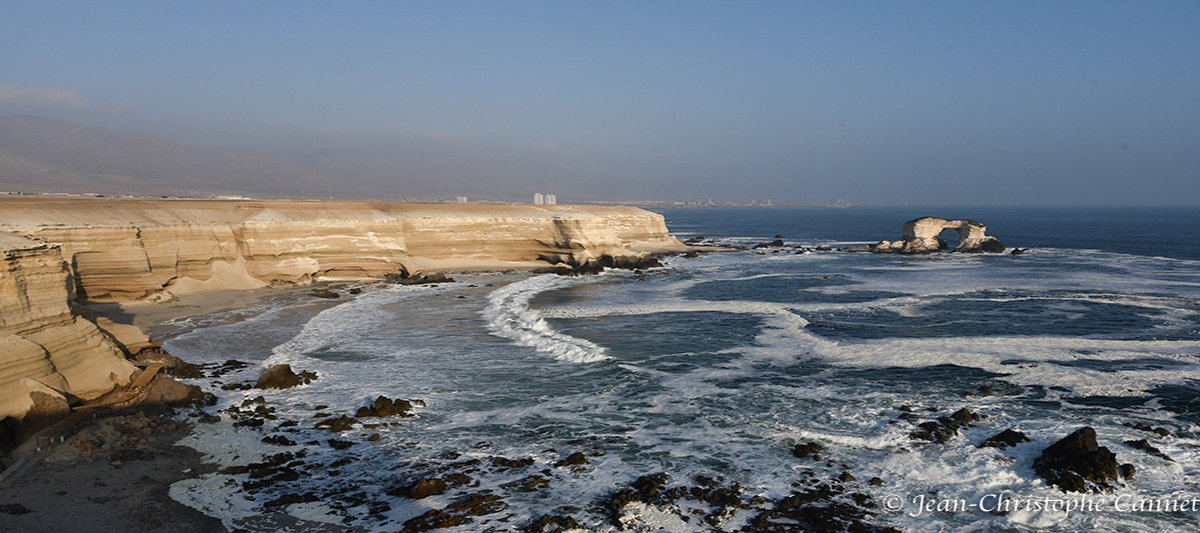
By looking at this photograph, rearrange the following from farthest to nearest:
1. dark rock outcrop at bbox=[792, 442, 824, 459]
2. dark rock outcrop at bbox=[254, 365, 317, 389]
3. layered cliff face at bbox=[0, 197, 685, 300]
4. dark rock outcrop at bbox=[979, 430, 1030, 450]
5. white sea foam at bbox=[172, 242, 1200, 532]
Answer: layered cliff face at bbox=[0, 197, 685, 300], dark rock outcrop at bbox=[254, 365, 317, 389], dark rock outcrop at bbox=[979, 430, 1030, 450], dark rock outcrop at bbox=[792, 442, 824, 459], white sea foam at bbox=[172, 242, 1200, 532]

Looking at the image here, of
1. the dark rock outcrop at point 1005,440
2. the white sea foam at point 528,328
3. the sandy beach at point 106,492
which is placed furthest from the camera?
the white sea foam at point 528,328

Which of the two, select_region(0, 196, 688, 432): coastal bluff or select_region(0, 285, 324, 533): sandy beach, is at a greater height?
select_region(0, 196, 688, 432): coastal bluff

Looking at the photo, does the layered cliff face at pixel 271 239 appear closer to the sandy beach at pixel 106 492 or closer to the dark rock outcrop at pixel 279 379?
the dark rock outcrop at pixel 279 379

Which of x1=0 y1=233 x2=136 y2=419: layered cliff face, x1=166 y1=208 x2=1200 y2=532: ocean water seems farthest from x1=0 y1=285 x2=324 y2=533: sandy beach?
x1=0 y1=233 x2=136 y2=419: layered cliff face

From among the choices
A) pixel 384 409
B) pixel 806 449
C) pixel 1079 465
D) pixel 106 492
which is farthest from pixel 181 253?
pixel 1079 465

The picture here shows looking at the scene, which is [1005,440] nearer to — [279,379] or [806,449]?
[806,449]

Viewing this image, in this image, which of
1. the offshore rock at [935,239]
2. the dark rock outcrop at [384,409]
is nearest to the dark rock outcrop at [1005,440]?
the dark rock outcrop at [384,409]

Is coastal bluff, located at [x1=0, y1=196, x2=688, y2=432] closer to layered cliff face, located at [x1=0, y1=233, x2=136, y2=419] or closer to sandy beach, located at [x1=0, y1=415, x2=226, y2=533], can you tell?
layered cliff face, located at [x1=0, y1=233, x2=136, y2=419]
